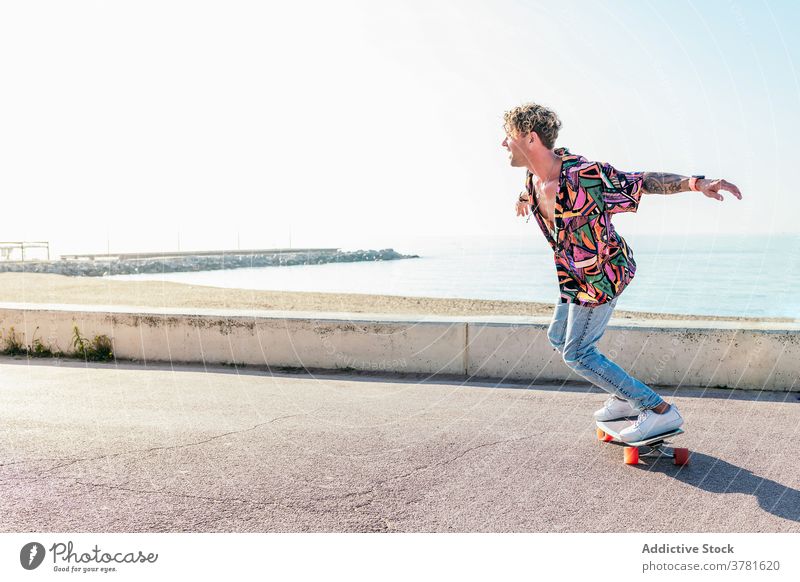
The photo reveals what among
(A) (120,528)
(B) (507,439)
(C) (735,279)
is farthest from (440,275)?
(A) (120,528)

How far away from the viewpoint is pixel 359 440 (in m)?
4.55

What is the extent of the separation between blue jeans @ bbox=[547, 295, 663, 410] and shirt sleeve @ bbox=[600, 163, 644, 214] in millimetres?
535

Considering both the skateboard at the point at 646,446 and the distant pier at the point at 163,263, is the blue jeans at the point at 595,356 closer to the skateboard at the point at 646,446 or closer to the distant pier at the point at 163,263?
the skateboard at the point at 646,446

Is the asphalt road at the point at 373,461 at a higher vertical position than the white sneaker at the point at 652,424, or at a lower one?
lower

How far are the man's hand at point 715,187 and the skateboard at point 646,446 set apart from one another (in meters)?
1.34

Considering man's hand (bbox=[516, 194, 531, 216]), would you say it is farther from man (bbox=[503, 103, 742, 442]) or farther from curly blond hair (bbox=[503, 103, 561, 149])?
curly blond hair (bbox=[503, 103, 561, 149])

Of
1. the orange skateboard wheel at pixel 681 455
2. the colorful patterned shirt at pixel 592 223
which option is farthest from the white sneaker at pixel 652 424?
the colorful patterned shirt at pixel 592 223

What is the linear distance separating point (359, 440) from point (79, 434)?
1.80 metres

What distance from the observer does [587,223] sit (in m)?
3.88

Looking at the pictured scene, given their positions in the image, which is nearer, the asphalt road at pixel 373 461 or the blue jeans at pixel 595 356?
the asphalt road at pixel 373 461

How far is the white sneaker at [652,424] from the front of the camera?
13.6ft

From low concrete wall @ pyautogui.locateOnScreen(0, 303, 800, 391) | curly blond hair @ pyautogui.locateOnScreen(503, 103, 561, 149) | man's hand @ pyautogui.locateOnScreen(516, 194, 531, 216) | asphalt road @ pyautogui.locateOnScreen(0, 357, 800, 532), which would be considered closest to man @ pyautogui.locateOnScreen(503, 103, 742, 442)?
curly blond hair @ pyautogui.locateOnScreen(503, 103, 561, 149)

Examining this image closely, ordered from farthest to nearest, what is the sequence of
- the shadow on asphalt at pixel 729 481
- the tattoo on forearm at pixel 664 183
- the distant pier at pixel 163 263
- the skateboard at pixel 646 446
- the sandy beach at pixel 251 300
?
the distant pier at pixel 163 263
the sandy beach at pixel 251 300
the skateboard at pixel 646 446
the tattoo on forearm at pixel 664 183
the shadow on asphalt at pixel 729 481

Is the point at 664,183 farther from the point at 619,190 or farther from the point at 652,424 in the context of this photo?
the point at 652,424
